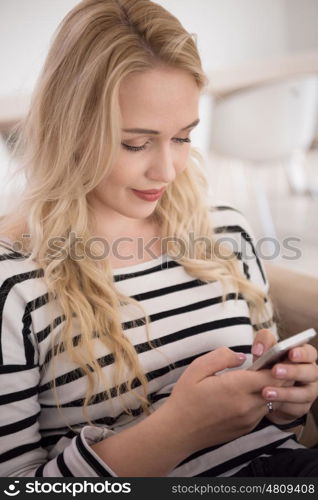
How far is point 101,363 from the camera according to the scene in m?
0.80

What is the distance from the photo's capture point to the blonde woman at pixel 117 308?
0.73 meters

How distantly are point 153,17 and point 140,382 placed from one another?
1.66ft

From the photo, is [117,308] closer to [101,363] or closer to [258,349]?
[101,363]

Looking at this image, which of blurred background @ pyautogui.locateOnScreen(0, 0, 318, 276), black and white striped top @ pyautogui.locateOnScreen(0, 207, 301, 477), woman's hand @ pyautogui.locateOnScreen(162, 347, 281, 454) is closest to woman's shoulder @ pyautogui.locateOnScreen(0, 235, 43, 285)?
black and white striped top @ pyautogui.locateOnScreen(0, 207, 301, 477)

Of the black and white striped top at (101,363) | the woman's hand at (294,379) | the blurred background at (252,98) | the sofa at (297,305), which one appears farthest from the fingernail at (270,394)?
the blurred background at (252,98)

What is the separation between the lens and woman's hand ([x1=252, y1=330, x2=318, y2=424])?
0.71 m

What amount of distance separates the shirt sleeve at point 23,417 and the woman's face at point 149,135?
20cm

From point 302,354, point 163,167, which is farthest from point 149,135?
point 302,354

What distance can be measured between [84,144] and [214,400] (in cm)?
38

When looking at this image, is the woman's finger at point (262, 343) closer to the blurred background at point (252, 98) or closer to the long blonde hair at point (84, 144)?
the long blonde hair at point (84, 144)

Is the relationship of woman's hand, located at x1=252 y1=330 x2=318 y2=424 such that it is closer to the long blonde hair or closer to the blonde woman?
the blonde woman

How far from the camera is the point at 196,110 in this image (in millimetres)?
819

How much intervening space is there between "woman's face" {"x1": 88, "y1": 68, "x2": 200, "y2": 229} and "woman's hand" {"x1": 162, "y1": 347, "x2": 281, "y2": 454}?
0.25m
